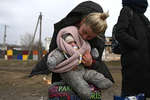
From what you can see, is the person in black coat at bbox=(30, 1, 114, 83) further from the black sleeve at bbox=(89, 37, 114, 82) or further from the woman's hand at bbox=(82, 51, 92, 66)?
the woman's hand at bbox=(82, 51, 92, 66)

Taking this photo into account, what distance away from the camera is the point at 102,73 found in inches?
87.5

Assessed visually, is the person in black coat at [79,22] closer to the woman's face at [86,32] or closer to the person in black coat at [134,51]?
the woman's face at [86,32]

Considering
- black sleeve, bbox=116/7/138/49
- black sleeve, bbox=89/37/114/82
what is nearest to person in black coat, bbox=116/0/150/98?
black sleeve, bbox=116/7/138/49

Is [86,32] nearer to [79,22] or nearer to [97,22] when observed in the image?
[97,22]

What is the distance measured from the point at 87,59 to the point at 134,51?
790 millimetres

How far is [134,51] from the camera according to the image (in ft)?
8.86

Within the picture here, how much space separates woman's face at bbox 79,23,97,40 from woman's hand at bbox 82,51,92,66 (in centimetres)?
14

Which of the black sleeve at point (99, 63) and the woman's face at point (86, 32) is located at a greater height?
the woman's face at point (86, 32)

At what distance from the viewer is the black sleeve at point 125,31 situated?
8.71ft

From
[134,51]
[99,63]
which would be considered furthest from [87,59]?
[134,51]

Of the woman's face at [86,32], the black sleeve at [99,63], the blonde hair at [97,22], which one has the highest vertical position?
the blonde hair at [97,22]

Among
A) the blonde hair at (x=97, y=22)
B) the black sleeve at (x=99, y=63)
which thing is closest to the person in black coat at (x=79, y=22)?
the black sleeve at (x=99, y=63)

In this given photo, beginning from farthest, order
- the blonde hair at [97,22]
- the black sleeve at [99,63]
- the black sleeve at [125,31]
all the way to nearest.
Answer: the black sleeve at [125,31] → the black sleeve at [99,63] → the blonde hair at [97,22]

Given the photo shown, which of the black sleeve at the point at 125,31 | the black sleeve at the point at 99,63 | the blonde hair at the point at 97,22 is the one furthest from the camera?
the black sleeve at the point at 125,31
